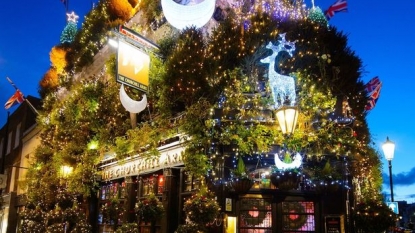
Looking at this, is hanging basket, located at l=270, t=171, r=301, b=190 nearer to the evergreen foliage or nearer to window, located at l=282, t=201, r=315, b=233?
window, located at l=282, t=201, r=315, b=233

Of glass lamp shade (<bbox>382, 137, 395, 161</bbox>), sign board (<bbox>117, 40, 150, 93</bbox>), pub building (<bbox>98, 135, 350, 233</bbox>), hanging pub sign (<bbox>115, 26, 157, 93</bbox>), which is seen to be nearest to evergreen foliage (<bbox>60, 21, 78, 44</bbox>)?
hanging pub sign (<bbox>115, 26, 157, 93</bbox>)

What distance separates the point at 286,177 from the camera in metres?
11.9

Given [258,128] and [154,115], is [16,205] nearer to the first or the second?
[154,115]

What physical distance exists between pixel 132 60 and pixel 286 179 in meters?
6.06

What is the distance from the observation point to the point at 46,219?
18.6m

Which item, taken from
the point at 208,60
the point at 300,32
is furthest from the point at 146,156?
the point at 300,32

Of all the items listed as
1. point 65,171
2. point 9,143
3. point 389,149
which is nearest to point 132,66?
point 65,171

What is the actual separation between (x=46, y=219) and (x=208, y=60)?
33.7ft

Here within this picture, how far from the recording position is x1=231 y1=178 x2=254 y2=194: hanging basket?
471 inches

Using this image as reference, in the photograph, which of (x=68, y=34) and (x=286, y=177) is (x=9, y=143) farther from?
(x=286, y=177)

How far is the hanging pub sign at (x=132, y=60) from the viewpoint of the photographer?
13148 mm

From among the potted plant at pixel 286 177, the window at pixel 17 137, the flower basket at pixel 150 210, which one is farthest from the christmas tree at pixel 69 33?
the potted plant at pixel 286 177

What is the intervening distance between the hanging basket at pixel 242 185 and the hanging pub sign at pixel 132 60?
4.33 meters

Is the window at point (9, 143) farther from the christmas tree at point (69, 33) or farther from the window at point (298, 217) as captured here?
the window at point (298, 217)
